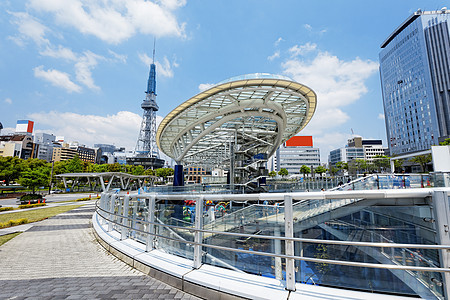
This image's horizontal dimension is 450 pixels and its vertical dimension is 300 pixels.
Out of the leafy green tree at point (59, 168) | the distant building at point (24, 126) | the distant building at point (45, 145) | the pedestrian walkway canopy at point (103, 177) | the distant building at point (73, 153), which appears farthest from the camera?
the distant building at point (45, 145)

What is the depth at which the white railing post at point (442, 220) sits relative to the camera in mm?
2275

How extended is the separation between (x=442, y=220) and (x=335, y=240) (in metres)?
1.11

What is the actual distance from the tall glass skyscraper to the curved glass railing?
91110 mm

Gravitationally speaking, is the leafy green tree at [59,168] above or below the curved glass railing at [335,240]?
above

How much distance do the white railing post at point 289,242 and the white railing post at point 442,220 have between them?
152cm

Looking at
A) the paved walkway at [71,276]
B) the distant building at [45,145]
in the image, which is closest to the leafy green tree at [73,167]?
the paved walkway at [71,276]

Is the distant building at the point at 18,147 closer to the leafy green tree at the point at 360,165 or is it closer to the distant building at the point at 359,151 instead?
the leafy green tree at the point at 360,165

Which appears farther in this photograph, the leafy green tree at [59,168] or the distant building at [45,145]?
the distant building at [45,145]

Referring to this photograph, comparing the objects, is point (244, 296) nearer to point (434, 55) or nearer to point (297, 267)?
point (297, 267)

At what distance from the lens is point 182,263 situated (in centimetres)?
402

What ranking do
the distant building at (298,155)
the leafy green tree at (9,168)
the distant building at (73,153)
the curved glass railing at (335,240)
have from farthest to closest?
the distant building at (73,153) → the distant building at (298,155) → the leafy green tree at (9,168) → the curved glass railing at (335,240)

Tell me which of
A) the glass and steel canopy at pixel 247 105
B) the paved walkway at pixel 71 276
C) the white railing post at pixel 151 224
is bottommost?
the paved walkway at pixel 71 276

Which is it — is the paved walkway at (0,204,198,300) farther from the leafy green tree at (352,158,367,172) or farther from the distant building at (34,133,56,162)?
the distant building at (34,133,56,162)

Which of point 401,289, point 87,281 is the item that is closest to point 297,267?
point 401,289
